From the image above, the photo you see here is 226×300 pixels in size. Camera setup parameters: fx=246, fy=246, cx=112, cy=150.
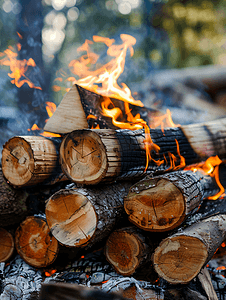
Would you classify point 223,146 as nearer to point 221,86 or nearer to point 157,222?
point 157,222

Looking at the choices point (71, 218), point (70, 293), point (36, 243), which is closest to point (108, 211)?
point (71, 218)

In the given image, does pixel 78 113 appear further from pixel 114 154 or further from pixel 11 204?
pixel 11 204

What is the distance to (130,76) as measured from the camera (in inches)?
372

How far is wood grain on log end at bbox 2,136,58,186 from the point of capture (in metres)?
2.13

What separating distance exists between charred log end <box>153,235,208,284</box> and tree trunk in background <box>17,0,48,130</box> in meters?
2.62

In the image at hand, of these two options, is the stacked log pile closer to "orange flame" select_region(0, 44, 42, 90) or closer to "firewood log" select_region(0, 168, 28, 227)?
"firewood log" select_region(0, 168, 28, 227)

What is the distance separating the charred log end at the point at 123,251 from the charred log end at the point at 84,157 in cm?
53

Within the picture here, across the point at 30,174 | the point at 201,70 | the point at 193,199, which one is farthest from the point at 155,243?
the point at 201,70

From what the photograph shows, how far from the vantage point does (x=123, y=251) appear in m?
2.00

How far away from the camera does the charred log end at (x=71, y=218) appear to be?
5.92ft

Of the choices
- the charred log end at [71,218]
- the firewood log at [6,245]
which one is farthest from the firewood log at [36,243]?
the charred log end at [71,218]

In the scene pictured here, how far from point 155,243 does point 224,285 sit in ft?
2.03

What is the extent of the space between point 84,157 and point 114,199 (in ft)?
1.43

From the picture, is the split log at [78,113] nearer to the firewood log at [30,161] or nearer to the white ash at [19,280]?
the firewood log at [30,161]
